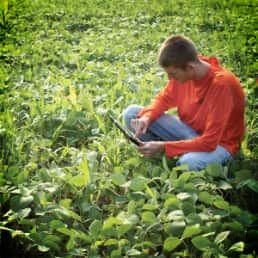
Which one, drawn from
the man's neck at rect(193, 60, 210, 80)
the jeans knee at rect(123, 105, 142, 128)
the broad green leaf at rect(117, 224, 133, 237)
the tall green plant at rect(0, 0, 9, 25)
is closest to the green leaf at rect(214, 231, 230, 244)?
the broad green leaf at rect(117, 224, 133, 237)

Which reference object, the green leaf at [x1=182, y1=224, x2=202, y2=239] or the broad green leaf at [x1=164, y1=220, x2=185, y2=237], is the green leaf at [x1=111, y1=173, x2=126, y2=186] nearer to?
the broad green leaf at [x1=164, y1=220, x2=185, y2=237]

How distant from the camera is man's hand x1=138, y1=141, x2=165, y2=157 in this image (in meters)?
3.10

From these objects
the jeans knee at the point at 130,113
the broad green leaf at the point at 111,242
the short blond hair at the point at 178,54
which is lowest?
the broad green leaf at the point at 111,242

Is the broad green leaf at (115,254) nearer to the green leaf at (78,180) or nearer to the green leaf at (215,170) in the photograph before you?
the green leaf at (78,180)

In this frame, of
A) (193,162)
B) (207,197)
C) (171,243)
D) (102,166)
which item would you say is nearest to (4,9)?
(102,166)

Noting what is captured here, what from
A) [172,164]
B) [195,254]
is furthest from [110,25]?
[195,254]

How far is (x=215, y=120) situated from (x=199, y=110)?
0.30 meters

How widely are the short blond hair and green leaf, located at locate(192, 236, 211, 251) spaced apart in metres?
1.04

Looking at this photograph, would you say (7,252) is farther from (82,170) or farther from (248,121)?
(248,121)

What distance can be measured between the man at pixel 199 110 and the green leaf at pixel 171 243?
0.73m

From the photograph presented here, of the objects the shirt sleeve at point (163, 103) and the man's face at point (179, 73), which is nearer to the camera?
the man's face at point (179, 73)

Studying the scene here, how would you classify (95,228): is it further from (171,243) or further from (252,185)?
(252,185)

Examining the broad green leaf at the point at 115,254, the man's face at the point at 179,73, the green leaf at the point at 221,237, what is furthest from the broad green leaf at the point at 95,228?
the man's face at the point at 179,73

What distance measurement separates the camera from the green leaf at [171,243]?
2.33m
